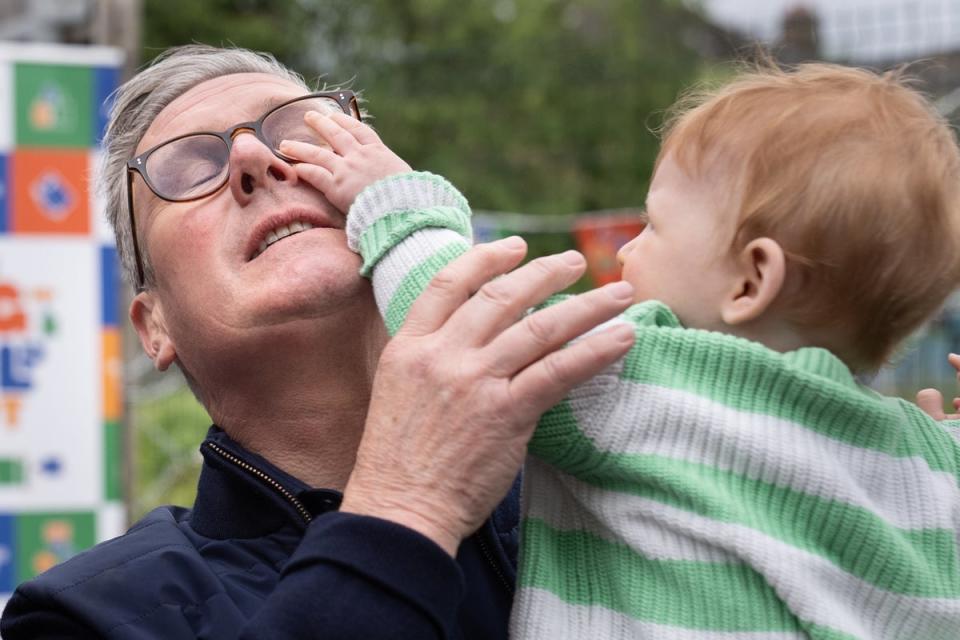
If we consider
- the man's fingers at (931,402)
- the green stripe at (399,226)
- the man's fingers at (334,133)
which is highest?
the man's fingers at (334,133)

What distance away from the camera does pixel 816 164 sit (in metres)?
1.51

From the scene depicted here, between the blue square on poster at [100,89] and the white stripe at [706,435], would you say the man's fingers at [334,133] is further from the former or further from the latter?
the blue square on poster at [100,89]

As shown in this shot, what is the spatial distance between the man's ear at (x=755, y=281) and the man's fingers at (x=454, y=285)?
0.28 m

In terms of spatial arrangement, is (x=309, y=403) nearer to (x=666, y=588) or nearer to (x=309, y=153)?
(x=309, y=153)

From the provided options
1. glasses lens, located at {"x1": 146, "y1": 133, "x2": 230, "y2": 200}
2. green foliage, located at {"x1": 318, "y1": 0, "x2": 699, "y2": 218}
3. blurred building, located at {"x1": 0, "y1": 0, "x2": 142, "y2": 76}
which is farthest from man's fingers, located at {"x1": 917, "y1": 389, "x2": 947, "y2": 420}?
green foliage, located at {"x1": 318, "y1": 0, "x2": 699, "y2": 218}

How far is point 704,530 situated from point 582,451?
0.54 ft

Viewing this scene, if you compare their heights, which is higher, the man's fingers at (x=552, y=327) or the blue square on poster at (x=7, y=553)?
the man's fingers at (x=552, y=327)

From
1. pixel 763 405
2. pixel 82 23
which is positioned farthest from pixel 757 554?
pixel 82 23

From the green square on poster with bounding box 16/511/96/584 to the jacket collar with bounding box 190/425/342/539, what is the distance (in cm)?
262

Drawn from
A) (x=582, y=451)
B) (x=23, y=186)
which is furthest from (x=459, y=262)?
(x=23, y=186)

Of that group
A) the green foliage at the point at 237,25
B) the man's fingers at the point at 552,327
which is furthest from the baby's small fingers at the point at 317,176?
the green foliage at the point at 237,25

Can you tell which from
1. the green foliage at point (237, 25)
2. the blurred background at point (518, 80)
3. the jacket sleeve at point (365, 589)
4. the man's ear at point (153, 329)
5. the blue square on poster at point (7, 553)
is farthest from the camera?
the green foliage at point (237, 25)

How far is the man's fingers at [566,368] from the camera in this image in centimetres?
142

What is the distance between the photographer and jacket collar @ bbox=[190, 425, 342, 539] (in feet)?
6.20
